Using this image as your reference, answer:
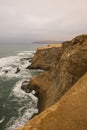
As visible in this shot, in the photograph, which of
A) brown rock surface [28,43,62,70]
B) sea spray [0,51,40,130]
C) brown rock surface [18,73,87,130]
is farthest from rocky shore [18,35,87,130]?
brown rock surface [28,43,62,70]

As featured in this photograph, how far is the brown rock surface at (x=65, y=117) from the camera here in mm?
13345

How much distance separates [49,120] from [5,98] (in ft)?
77.8

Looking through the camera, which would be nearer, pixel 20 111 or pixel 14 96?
pixel 20 111

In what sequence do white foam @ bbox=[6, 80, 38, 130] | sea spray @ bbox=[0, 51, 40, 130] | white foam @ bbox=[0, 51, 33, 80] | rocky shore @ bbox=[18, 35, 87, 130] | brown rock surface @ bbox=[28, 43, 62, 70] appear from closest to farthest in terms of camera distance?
rocky shore @ bbox=[18, 35, 87, 130]
white foam @ bbox=[6, 80, 38, 130]
sea spray @ bbox=[0, 51, 40, 130]
white foam @ bbox=[0, 51, 33, 80]
brown rock surface @ bbox=[28, 43, 62, 70]

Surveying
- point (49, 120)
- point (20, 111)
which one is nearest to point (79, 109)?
point (49, 120)

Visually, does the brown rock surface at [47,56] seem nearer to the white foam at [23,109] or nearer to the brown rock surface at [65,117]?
the white foam at [23,109]

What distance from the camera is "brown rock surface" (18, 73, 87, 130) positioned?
43.8 feet

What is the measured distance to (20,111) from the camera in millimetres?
30266

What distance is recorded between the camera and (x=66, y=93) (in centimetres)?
1820

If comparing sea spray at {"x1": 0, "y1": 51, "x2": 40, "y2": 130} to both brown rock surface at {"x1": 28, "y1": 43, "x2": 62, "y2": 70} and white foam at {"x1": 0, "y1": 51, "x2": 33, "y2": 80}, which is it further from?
brown rock surface at {"x1": 28, "y1": 43, "x2": 62, "y2": 70}

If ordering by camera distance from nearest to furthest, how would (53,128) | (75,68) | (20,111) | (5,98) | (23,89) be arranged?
(53,128)
(75,68)
(20,111)
(5,98)
(23,89)

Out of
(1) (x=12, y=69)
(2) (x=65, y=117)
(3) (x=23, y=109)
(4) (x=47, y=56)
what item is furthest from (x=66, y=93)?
(1) (x=12, y=69)

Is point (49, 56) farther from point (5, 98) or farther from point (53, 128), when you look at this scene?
point (53, 128)

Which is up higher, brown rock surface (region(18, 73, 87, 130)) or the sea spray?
brown rock surface (region(18, 73, 87, 130))
